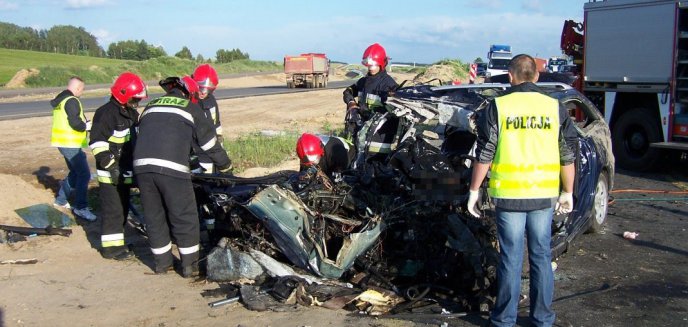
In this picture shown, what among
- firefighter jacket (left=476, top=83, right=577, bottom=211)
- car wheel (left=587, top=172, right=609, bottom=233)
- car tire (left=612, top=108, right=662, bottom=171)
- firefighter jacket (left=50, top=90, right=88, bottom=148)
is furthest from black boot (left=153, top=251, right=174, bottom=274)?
Answer: car tire (left=612, top=108, right=662, bottom=171)

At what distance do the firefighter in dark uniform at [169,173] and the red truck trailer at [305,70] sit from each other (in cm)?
3721

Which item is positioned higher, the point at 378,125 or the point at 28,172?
the point at 378,125

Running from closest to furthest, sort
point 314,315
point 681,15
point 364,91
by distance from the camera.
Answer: point 314,315 → point 364,91 → point 681,15

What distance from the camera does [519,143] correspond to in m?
4.12

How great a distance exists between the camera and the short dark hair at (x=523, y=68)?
4.23m

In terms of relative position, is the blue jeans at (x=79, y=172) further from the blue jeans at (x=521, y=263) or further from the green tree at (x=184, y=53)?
the green tree at (x=184, y=53)

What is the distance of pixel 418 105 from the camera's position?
6238mm

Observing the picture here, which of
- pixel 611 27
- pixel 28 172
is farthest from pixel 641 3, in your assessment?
pixel 28 172

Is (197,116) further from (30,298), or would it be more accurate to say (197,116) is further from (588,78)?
Result: (588,78)

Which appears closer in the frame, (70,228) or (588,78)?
(70,228)

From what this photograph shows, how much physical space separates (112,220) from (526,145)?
4.27 meters

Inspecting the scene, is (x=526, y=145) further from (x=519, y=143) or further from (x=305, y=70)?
(x=305, y=70)

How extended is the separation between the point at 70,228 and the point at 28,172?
4035 mm

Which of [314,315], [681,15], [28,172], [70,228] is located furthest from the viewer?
[28,172]
